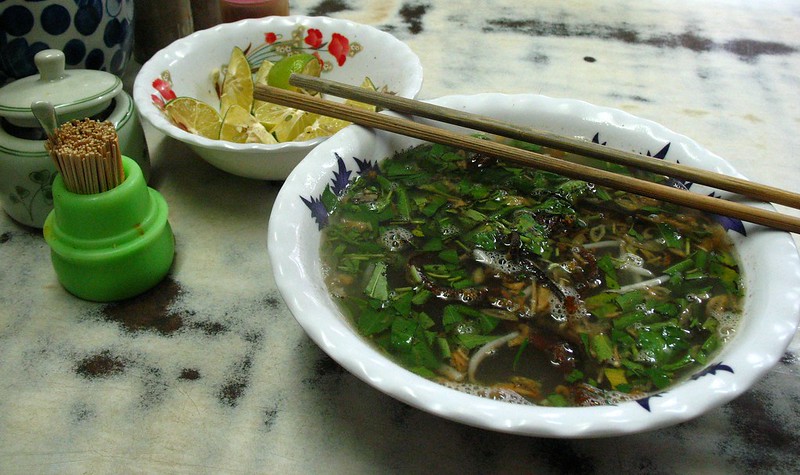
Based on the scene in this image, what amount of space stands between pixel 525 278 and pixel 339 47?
3.23 feet

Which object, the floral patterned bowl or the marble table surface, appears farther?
the floral patterned bowl

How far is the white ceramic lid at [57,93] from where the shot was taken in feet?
3.97

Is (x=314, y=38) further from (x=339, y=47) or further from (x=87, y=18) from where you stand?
(x=87, y=18)

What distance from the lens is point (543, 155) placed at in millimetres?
1160

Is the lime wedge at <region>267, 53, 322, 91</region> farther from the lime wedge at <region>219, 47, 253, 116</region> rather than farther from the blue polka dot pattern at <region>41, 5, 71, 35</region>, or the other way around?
the blue polka dot pattern at <region>41, 5, 71, 35</region>

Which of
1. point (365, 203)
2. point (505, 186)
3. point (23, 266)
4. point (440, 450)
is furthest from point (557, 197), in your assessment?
point (23, 266)

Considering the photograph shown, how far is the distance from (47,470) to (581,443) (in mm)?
845

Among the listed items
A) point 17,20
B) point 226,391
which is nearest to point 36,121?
point 17,20

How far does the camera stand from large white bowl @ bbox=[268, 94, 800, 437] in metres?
0.75

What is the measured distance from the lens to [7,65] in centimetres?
146

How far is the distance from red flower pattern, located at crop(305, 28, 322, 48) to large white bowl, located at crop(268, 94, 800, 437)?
63cm

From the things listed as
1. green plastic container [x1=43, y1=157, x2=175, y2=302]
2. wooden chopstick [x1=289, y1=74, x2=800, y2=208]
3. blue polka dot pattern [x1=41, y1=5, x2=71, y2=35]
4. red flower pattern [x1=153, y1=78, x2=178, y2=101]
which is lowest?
green plastic container [x1=43, y1=157, x2=175, y2=302]

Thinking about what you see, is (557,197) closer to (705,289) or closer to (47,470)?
(705,289)

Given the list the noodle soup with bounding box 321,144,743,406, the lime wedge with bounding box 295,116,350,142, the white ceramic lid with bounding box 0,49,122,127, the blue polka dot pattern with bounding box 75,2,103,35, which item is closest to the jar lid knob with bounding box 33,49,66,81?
the white ceramic lid with bounding box 0,49,122,127
